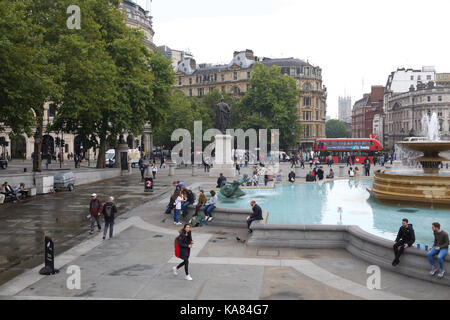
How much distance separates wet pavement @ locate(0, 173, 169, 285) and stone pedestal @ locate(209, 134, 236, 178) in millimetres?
8836

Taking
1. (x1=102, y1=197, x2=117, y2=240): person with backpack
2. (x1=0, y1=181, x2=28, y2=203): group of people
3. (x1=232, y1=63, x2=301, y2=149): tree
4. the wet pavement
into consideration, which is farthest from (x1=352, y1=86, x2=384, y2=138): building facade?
(x1=102, y1=197, x2=117, y2=240): person with backpack

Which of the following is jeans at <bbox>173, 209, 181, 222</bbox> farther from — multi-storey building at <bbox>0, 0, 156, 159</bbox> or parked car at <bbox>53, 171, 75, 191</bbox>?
multi-storey building at <bbox>0, 0, 156, 159</bbox>

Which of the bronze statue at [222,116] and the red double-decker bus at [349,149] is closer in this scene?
the bronze statue at [222,116]

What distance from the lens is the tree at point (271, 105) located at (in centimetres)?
6894

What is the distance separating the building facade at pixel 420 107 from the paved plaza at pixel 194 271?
85.0 m

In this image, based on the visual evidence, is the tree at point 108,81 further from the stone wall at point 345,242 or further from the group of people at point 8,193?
the stone wall at point 345,242

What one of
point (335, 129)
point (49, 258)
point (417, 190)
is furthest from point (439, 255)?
point (335, 129)

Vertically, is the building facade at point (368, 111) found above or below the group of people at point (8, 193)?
above

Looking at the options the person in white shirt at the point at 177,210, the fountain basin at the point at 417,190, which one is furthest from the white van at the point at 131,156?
the fountain basin at the point at 417,190

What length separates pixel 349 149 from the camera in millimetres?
58500

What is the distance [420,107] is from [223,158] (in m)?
75.4
